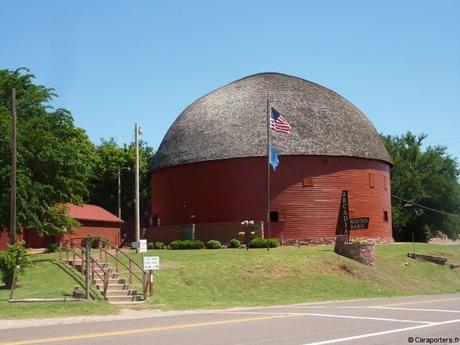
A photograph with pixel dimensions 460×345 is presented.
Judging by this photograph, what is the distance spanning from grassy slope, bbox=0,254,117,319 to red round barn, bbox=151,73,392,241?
1746 cm

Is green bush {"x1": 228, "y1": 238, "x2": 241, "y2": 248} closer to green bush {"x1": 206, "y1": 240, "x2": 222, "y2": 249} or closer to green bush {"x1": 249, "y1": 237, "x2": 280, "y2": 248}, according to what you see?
green bush {"x1": 206, "y1": 240, "x2": 222, "y2": 249}

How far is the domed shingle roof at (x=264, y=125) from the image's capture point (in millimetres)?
42594

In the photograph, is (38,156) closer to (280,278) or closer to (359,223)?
(280,278)

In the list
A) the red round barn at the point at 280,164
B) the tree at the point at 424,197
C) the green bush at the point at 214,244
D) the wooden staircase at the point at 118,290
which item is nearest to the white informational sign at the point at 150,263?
the wooden staircase at the point at 118,290

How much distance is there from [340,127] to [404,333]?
33.7 meters

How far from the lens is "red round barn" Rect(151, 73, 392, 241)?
41.7m

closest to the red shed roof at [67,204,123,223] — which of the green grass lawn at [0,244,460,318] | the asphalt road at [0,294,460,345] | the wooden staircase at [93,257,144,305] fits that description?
the green grass lawn at [0,244,460,318]

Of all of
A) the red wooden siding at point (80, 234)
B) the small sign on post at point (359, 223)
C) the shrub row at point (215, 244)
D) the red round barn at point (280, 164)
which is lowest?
the shrub row at point (215, 244)

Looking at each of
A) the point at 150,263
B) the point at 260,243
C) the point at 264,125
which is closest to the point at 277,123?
the point at 260,243

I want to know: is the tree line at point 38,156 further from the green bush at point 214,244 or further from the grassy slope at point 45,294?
the green bush at point 214,244

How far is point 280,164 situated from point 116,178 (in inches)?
1232

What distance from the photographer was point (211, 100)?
4738cm

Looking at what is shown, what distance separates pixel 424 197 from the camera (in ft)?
214

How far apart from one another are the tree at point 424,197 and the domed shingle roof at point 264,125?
1906 cm
